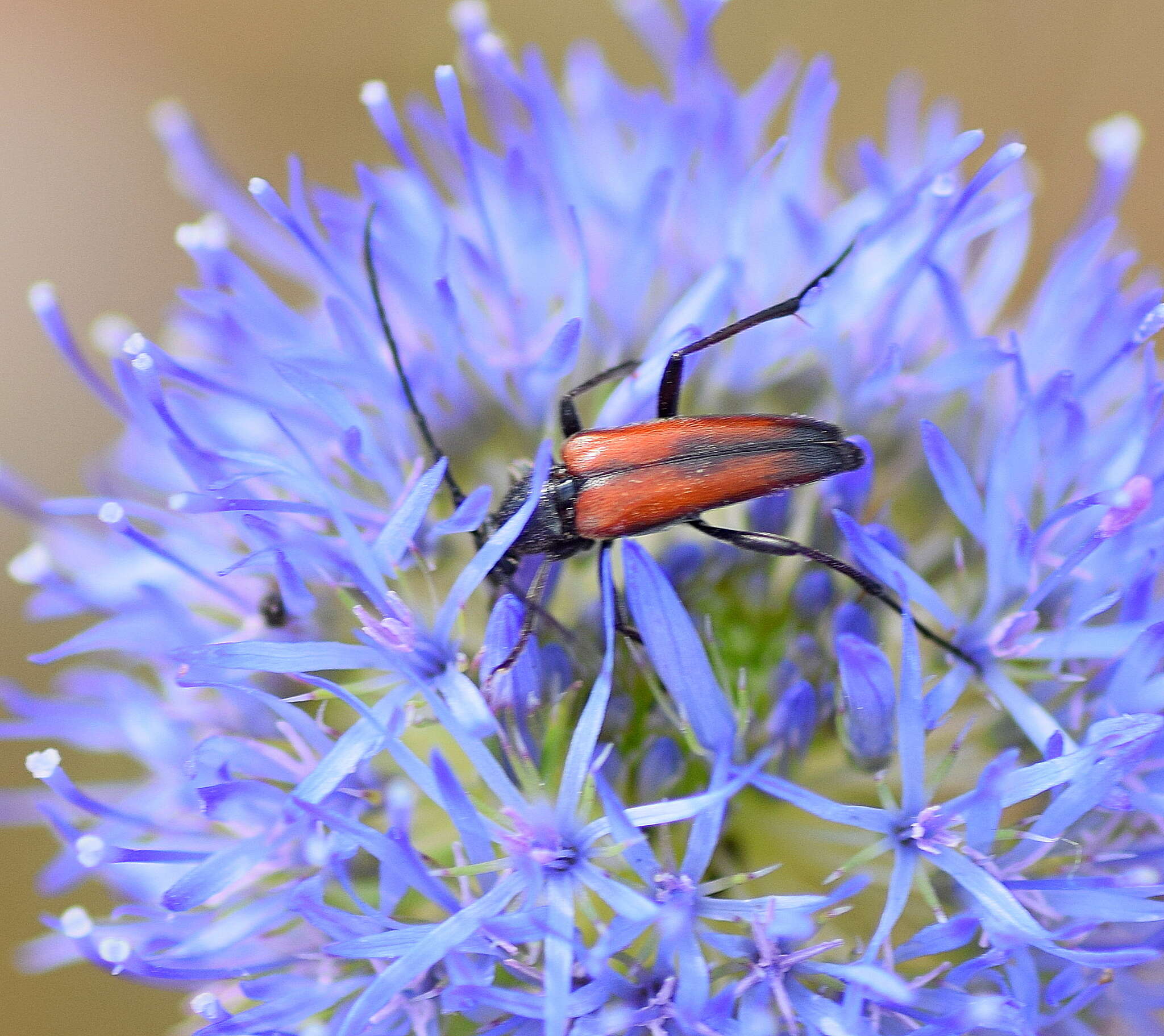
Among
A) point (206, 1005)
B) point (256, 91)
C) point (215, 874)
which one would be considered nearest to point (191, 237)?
point (215, 874)

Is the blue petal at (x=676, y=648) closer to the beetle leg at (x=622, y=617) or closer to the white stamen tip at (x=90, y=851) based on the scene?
the beetle leg at (x=622, y=617)

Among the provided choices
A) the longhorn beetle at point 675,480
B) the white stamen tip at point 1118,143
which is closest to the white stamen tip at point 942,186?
the longhorn beetle at point 675,480

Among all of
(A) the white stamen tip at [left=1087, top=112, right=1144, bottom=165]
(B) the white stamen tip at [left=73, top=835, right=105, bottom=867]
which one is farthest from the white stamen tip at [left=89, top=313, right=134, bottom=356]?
(A) the white stamen tip at [left=1087, top=112, right=1144, bottom=165]

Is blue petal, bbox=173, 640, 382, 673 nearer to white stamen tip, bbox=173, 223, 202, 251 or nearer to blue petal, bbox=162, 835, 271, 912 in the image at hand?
blue petal, bbox=162, 835, 271, 912

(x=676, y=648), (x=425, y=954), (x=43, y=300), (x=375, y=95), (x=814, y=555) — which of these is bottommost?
(x=425, y=954)

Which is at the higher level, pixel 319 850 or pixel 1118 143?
pixel 1118 143

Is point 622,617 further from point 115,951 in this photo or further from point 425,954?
point 115,951
